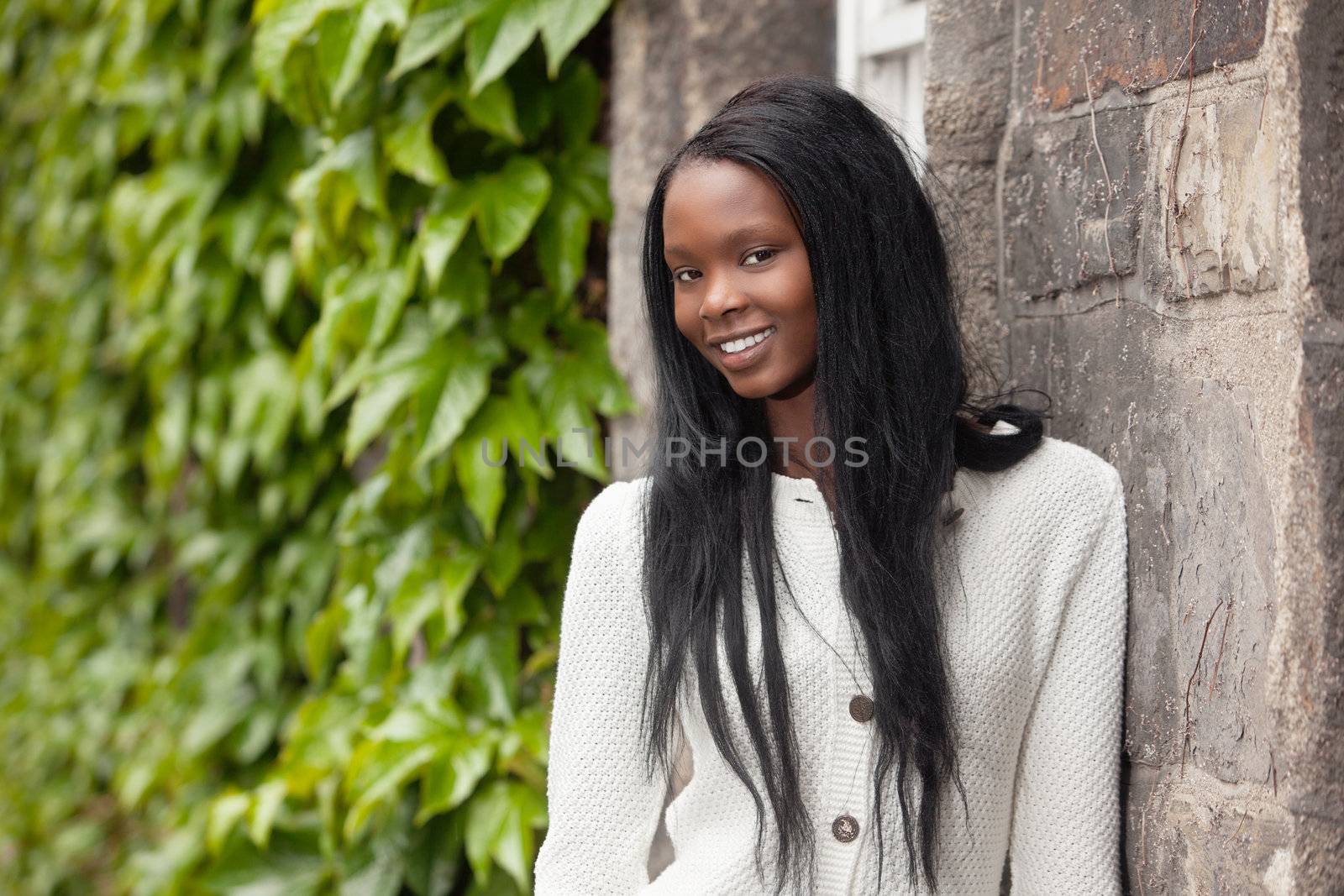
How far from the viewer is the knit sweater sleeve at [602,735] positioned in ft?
4.74

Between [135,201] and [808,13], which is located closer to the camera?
[808,13]

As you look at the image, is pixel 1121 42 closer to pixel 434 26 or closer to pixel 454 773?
pixel 434 26

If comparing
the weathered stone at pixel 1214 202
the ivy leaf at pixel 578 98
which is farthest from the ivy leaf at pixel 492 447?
the weathered stone at pixel 1214 202

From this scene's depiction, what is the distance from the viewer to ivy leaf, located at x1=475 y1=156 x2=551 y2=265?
2105mm

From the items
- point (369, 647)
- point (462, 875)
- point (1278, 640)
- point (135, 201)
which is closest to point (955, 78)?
point (1278, 640)

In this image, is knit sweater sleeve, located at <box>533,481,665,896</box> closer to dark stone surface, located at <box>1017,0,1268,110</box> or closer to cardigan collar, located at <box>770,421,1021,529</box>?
cardigan collar, located at <box>770,421,1021,529</box>

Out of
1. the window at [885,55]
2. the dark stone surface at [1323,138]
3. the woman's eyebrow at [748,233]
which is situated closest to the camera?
the dark stone surface at [1323,138]

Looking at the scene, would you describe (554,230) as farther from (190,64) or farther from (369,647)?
(190,64)

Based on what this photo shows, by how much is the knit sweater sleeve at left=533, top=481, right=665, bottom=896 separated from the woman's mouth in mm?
233

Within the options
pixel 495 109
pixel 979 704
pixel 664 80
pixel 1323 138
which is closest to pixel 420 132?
pixel 495 109

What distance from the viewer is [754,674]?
1372 mm

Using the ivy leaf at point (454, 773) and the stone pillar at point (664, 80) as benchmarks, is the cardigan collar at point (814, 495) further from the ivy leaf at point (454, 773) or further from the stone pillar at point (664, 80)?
the ivy leaf at point (454, 773)

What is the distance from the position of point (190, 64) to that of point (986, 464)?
219 cm

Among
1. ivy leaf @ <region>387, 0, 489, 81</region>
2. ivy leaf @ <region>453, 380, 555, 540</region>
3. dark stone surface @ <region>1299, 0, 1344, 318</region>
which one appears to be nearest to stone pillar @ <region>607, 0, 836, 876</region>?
ivy leaf @ <region>453, 380, 555, 540</region>
